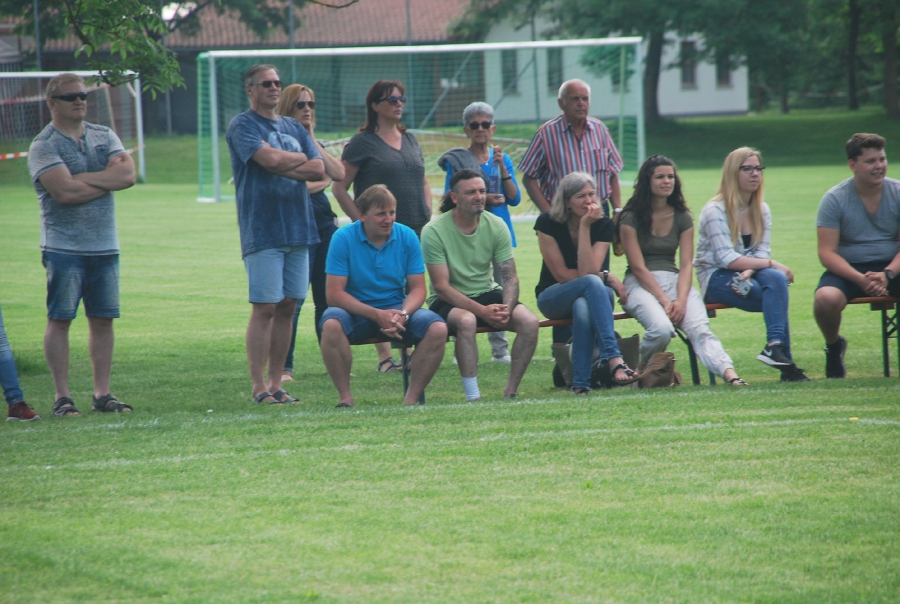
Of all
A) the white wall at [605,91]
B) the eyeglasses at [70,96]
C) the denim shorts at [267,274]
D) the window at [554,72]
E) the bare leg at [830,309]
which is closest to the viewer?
the eyeglasses at [70,96]

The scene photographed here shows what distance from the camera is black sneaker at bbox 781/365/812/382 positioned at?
263 inches

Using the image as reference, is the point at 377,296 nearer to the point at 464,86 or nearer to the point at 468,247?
the point at 468,247

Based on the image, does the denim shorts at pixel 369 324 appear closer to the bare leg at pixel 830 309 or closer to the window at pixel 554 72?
the bare leg at pixel 830 309

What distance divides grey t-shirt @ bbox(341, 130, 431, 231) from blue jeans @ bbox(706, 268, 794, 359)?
211 centimetres

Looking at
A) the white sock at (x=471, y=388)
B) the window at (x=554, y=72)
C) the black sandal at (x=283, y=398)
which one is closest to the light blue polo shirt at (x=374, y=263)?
the white sock at (x=471, y=388)

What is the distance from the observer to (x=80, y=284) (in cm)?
634

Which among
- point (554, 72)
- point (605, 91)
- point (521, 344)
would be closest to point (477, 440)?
point (521, 344)

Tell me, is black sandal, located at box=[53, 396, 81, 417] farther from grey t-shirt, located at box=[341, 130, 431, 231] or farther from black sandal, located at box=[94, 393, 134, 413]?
grey t-shirt, located at box=[341, 130, 431, 231]

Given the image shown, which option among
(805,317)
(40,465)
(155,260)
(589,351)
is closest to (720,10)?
(155,260)

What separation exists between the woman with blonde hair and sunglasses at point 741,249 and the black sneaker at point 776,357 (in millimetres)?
232

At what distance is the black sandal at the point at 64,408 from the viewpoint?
6273mm

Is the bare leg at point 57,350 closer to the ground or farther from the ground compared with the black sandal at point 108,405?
farther from the ground

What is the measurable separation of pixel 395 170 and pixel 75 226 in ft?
7.39

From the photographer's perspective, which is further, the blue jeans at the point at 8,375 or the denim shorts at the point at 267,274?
the denim shorts at the point at 267,274
